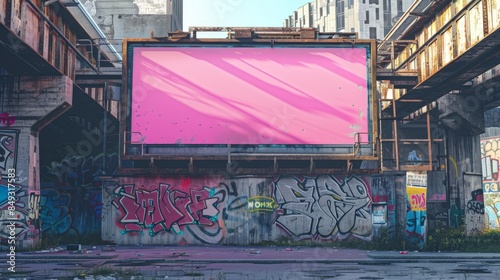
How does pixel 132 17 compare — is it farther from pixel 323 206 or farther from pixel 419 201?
pixel 419 201

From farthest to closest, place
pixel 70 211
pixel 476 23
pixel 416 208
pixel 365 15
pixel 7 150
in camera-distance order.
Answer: pixel 365 15 < pixel 70 211 < pixel 416 208 < pixel 7 150 < pixel 476 23

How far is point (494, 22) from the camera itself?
60.8ft

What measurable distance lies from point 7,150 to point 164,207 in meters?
7.54

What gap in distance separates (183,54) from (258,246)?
10.4 m

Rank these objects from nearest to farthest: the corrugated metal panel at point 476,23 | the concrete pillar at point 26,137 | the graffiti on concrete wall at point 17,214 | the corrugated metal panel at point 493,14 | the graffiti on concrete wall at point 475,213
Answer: the corrugated metal panel at point 493,14
the corrugated metal panel at point 476,23
the graffiti on concrete wall at point 17,214
the concrete pillar at point 26,137
the graffiti on concrete wall at point 475,213

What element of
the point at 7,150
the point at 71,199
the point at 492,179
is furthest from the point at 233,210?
the point at 492,179

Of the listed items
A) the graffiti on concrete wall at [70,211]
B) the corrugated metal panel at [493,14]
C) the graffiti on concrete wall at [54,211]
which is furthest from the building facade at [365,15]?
the corrugated metal panel at [493,14]

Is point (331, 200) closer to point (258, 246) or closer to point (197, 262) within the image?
point (258, 246)

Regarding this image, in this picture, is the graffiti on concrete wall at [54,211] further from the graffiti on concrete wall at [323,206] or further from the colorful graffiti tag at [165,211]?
the graffiti on concrete wall at [323,206]

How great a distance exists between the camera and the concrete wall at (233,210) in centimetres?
2539

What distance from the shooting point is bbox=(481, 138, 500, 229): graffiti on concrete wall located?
1922 inches

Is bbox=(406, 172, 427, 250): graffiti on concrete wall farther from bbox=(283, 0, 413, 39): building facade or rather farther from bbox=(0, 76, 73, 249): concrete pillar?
bbox=(283, 0, 413, 39): building facade

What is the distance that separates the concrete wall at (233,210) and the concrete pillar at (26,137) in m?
4.03

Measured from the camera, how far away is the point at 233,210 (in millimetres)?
25547
